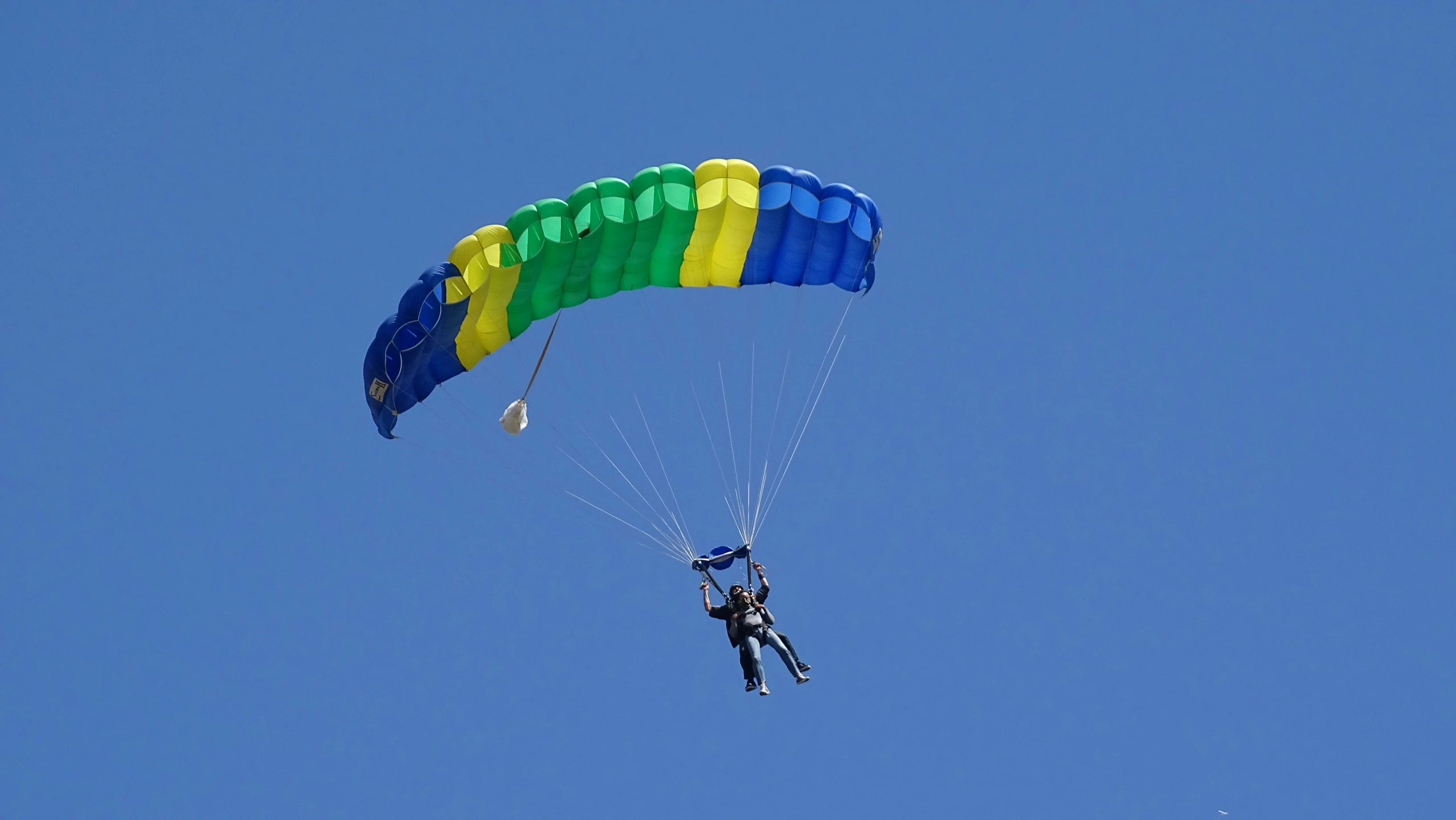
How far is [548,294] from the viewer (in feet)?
60.9

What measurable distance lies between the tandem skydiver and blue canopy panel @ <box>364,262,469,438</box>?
3.16 m

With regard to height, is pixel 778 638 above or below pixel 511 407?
below

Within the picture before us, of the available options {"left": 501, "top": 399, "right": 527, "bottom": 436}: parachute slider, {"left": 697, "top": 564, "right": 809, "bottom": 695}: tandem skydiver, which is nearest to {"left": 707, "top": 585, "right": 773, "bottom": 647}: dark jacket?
{"left": 697, "top": 564, "right": 809, "bottom": 695}: tandem skydiver

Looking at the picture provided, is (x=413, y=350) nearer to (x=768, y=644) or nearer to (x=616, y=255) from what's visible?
(x=616, y=255)

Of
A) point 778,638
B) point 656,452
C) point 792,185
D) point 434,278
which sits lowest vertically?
point 778,638

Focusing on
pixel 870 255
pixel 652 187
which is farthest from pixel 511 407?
pixel 870 255

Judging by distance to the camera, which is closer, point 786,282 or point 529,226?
point 529,226

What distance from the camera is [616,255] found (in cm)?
1855

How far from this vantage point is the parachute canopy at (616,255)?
18.0 m

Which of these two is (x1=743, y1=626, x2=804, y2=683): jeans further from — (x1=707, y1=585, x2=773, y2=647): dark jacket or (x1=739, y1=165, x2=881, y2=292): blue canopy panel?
(x1=739, y1=165, x2=881, y2=292): blue canopy panel

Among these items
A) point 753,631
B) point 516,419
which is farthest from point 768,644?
point 516,419

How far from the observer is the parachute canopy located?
59.0 ft

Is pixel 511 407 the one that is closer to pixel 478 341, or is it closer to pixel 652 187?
pixel 478 341

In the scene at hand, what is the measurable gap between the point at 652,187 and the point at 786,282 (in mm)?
1711
